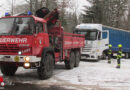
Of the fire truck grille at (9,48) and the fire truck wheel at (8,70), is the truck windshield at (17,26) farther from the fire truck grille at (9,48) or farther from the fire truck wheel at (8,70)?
the fire truck wheel at (8,70)

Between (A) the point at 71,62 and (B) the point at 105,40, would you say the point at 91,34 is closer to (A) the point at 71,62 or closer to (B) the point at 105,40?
(B) the point at 105,40

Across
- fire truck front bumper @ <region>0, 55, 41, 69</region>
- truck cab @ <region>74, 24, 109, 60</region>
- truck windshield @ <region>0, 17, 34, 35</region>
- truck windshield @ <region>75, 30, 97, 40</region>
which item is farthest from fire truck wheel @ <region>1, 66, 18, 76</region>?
truck windshield @ <region>75, 30, 97, 40</region>

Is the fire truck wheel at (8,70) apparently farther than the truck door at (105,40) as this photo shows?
No

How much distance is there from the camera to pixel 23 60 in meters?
8.52

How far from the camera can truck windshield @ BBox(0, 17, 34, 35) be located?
880cm

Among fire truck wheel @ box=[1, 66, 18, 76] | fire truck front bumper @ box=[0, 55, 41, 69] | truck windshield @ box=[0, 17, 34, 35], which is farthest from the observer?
fire truck wheel @ box=[1, 66, 18, 76]

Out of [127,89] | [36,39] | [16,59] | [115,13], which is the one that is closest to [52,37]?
[36,39]

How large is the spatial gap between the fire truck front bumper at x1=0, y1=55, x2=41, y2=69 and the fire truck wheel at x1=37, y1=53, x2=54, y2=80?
0.30 meters

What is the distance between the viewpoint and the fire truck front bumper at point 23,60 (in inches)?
334

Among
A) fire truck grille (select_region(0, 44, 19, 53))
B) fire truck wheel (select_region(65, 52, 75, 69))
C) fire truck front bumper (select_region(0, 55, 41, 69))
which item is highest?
fire truck grille (select_region(0, 44, 19, 53))

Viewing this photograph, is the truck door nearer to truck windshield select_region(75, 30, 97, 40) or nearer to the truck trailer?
the truck trailer

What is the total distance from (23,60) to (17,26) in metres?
1.55

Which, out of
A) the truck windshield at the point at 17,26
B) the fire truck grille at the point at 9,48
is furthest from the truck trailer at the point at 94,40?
the fire truck grille at the point at 9,48

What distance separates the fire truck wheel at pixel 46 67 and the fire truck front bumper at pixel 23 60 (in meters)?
0.30
